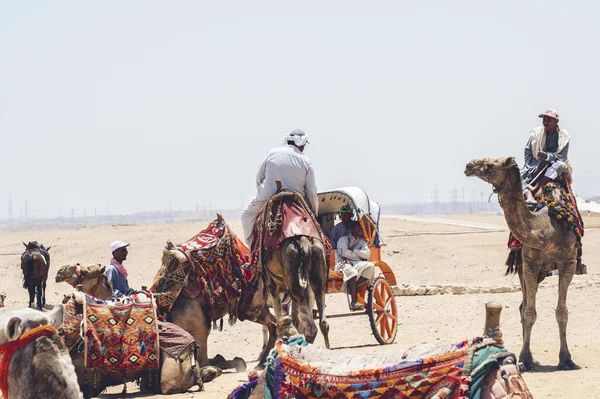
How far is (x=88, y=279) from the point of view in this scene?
10477 mm

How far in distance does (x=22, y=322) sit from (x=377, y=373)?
5.26 feet

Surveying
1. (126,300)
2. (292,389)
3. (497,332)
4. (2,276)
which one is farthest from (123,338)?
(2,276)

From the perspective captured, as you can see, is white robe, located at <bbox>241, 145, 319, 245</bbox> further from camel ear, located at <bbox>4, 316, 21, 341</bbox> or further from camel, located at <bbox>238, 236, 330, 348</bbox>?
camel ear, located at <bbox>4, 316, 21, 341</bbox>

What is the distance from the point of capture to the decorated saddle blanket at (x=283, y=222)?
35.1ft

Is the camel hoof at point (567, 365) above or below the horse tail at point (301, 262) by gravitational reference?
below

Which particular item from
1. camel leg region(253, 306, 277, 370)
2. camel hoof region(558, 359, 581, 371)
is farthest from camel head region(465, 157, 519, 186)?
camel leg region(253, 306, 277, 370)

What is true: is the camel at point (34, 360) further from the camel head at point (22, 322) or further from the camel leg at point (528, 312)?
the camel leg at point (528, 312)

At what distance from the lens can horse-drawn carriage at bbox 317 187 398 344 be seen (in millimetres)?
13922

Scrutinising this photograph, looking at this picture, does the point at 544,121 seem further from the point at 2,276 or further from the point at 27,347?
the point at 2,276

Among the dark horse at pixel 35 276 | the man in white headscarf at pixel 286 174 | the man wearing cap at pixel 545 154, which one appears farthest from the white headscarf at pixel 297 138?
the dark horse at pixel 35 276

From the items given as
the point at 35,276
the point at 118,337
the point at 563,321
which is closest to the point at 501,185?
the point at 563,321

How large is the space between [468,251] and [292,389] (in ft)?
103

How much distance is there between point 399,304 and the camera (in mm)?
18891

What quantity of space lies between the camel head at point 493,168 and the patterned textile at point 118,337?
3349 millimetres
